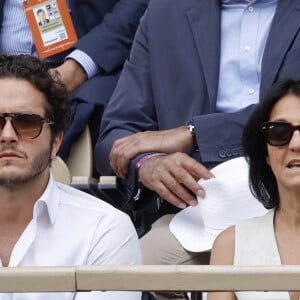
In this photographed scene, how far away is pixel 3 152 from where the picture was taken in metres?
2.57

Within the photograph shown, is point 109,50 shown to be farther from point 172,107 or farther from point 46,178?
point 46,178

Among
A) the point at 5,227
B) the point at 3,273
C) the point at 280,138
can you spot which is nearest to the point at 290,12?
the point at 280,138

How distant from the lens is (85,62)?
12.2 feet

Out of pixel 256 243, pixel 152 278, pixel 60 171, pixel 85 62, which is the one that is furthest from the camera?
pixel 85 62

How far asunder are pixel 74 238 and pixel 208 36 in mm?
1003

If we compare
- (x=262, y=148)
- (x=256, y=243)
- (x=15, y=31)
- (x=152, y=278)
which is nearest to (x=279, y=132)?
(x=262, y=148)

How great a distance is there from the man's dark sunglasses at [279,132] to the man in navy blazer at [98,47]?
1.23 meters

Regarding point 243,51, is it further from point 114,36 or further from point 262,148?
point 114,36

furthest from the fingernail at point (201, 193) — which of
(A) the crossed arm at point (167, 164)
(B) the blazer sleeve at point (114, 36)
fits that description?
(B) the blazer sleeve at point (114, 36)

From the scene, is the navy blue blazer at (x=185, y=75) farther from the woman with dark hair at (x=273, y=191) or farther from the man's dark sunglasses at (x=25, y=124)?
the man's dark sunglasses at (x=25, y=124)

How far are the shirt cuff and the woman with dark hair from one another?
123cm

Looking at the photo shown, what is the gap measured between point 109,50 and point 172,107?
25.2 inches

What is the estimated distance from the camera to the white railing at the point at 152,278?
171 cm

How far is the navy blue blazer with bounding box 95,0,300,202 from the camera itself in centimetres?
309
